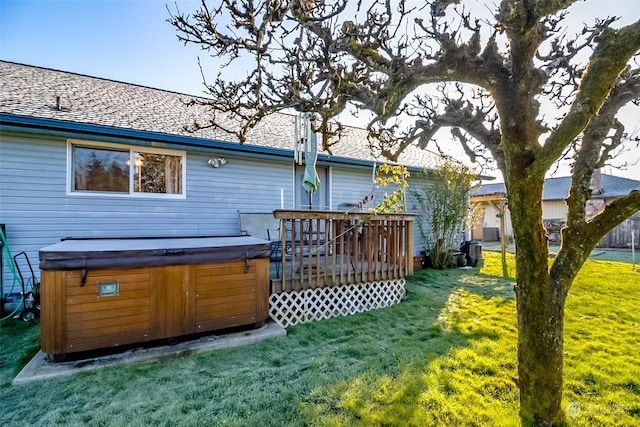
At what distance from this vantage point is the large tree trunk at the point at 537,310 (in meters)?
2.28

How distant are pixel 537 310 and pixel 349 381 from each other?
1847mm

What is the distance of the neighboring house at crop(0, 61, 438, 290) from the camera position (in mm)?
5438

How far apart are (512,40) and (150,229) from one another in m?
6.57

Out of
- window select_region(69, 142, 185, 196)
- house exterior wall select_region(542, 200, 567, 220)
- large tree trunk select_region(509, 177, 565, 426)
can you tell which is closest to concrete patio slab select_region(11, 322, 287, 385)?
large tree trunk select_region(509, 177, 565, 426)

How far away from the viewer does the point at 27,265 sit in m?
5.48

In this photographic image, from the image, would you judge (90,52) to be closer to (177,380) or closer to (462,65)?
(177,380)

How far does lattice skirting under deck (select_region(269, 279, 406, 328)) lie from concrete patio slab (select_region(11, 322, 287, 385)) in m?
0.51

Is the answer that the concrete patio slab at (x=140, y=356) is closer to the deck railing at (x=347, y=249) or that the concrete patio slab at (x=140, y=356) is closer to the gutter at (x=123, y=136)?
the deck railing at (x=347, y=249)

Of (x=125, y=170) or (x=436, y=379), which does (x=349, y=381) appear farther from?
(x=125, y=170)

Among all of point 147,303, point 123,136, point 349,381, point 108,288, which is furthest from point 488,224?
point 108,288

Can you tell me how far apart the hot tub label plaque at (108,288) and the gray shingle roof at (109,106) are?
11.4 feet

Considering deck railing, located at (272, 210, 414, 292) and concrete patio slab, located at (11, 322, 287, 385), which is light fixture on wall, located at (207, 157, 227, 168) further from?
concrete patio slab, located at (11, 322, 287, 385)

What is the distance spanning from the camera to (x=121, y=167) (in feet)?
20.5

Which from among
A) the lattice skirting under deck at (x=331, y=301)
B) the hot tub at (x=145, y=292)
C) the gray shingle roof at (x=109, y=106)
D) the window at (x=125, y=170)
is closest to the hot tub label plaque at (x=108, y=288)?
the hot tub at (x=145, y=292)
